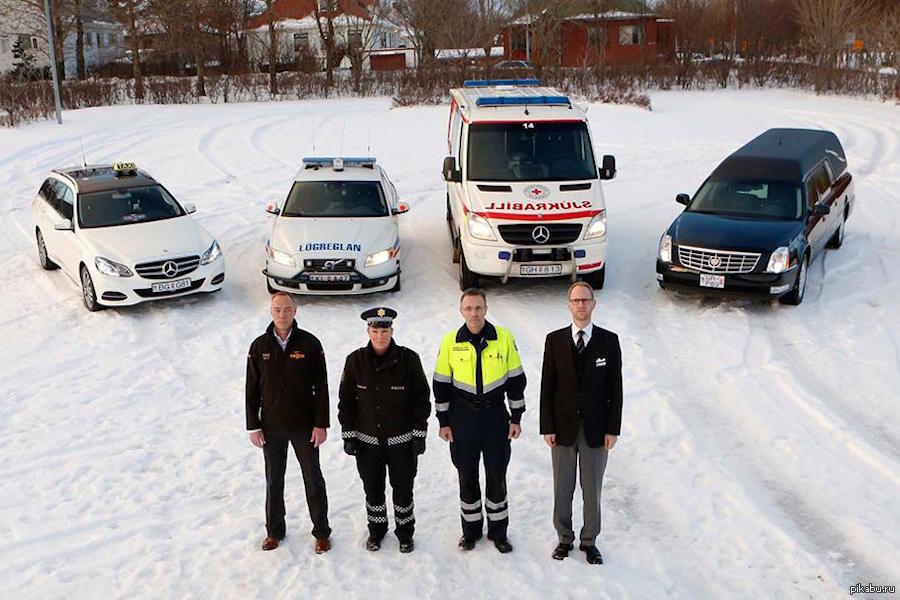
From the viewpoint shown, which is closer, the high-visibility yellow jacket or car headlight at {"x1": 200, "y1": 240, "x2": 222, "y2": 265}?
the high-visibility yellow jacket

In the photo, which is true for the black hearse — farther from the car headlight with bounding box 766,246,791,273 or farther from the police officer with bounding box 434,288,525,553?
the police officer with bounding box 434,288,525,553

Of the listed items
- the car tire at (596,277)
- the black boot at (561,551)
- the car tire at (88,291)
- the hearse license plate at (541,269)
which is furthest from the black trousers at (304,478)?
the car tire at (596,277)

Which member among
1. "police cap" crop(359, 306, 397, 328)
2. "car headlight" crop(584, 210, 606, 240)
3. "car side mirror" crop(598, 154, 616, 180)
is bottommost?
"car headlight" crop(584, 210, 606, 240)

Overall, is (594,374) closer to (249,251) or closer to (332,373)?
(332,373)

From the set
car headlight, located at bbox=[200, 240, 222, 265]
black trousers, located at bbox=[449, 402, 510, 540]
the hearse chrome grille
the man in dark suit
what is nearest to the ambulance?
the hearse chrome grille

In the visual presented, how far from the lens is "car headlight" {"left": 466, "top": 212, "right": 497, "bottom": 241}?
38.9ft

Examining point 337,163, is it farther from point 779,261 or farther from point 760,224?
point 779,261

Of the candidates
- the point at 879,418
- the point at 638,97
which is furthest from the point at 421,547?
the point at 638,97

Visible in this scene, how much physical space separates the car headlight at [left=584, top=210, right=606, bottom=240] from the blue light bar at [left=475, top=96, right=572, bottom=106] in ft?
7.30

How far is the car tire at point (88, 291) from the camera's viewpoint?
1171cm

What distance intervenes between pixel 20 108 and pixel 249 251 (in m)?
19.7

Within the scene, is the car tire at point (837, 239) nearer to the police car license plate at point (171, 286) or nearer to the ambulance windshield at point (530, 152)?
the ambulance windshield at point (530, 152)

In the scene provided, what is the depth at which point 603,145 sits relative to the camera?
25.3 meters

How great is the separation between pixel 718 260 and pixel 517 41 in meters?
52.0
